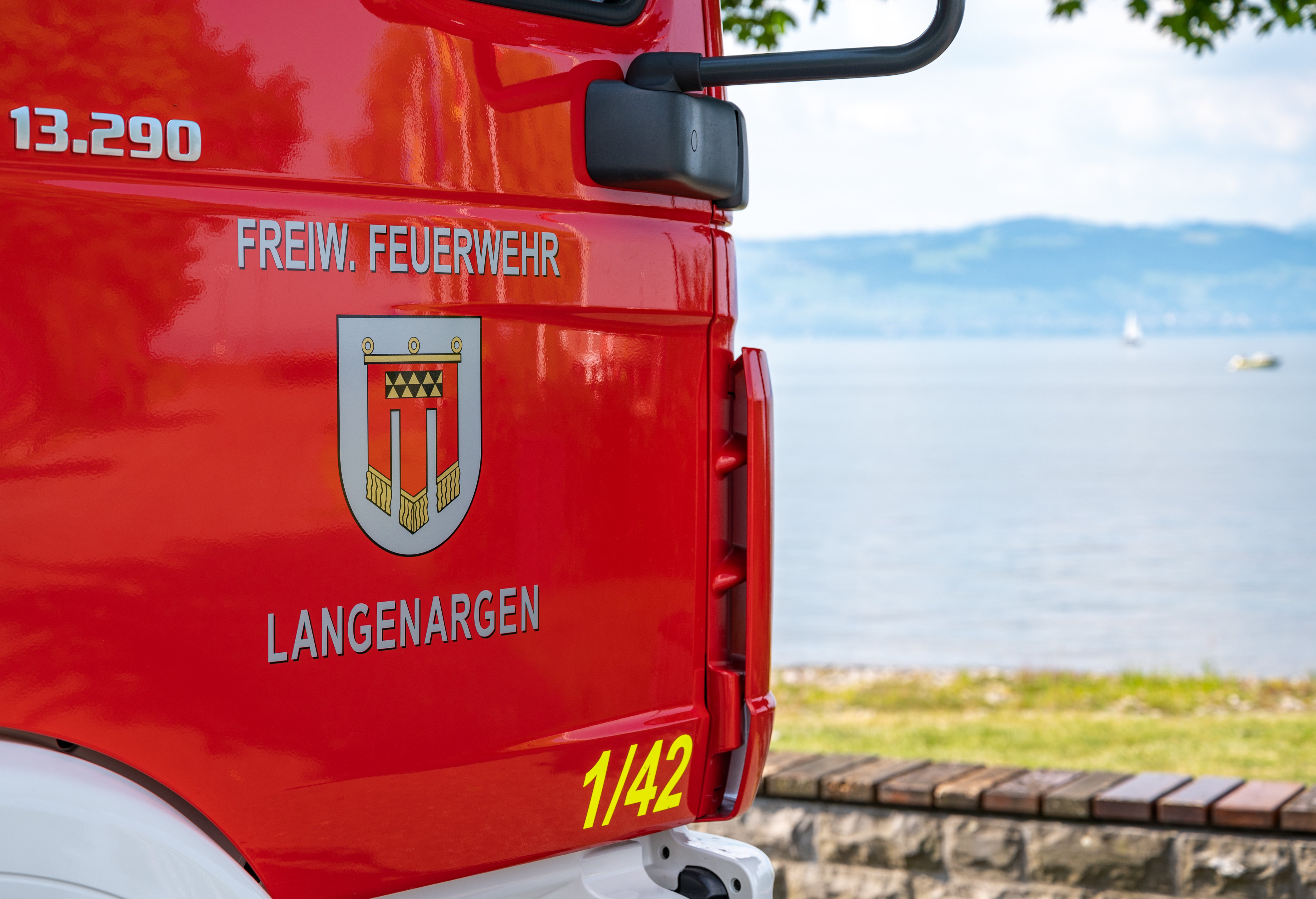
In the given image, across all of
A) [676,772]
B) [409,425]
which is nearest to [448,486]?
[409,425]

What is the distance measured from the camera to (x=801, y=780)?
14.2 feet

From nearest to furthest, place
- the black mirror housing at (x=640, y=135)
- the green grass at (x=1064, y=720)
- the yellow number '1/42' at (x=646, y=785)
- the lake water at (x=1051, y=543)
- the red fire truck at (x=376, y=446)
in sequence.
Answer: the red fire truck at (x=376, y=446), the black mirror housing at (x=640, y=135), the yellow number '1/42' at (x=646, y=785), the green grass at (x=1064, y=720), the lake water at (x=1051, y=543)

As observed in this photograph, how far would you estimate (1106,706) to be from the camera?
8.10 m

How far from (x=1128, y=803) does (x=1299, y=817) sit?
419 millimetres

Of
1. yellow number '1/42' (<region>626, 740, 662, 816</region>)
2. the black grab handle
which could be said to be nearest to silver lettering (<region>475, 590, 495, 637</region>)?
yellow number '1/42' (<region>626, 740, 662, 816</region>)

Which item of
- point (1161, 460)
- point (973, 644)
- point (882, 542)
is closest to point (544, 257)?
point (973, 644)

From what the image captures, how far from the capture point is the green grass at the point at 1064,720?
6031mm

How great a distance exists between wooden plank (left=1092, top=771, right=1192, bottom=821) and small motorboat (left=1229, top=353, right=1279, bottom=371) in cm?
13858

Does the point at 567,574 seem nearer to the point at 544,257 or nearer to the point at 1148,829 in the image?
the point at 544,257

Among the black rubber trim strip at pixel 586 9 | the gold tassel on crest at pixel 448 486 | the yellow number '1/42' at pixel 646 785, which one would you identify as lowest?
the yellow number '1/42' at pixel 646 785

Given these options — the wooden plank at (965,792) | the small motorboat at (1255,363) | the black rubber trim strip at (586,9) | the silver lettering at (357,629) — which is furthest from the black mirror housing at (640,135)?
the small motorboat at (1255,363)

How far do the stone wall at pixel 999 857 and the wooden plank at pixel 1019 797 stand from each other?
0.11ft

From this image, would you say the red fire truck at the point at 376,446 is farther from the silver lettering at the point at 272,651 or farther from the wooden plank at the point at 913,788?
the wooden plank at the point at 913,788

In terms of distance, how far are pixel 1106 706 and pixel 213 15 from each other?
7190mm
